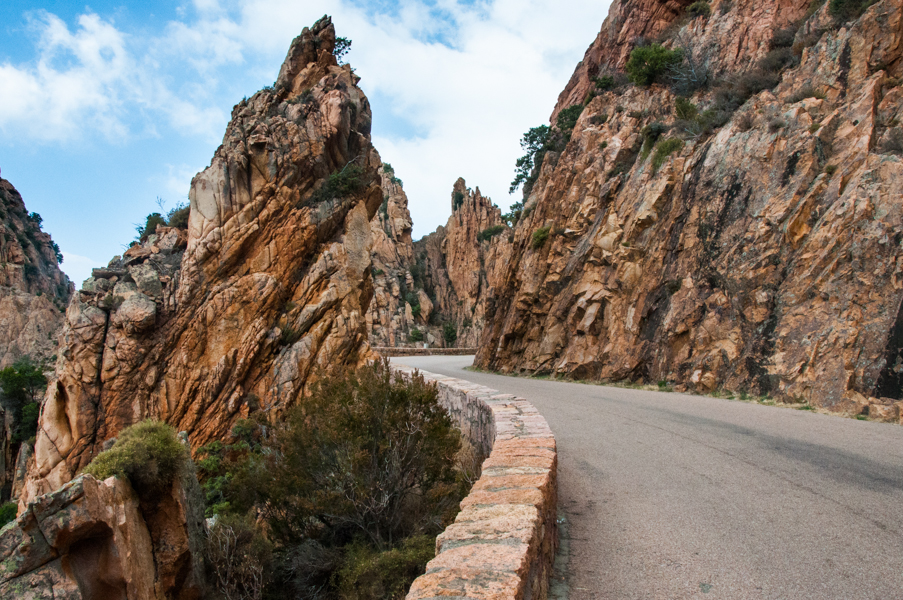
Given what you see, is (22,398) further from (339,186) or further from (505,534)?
(505,534)

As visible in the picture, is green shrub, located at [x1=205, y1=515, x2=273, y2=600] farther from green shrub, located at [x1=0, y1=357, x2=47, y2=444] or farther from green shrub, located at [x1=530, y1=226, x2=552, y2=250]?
green shrub, located at [x1=0, y1=357, x2=47, y2=444]

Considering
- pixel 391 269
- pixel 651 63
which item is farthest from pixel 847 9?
pixel 391 269

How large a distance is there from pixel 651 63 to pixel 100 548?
27.3 m

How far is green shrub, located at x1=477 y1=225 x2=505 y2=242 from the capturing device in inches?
2534

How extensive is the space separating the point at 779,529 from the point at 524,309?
61.5 feet

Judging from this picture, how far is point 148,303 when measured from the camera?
1825 cm

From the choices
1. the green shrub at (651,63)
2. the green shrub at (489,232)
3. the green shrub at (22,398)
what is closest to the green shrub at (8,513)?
the green shrub at (22,398)

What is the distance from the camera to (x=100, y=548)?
18.5 feet

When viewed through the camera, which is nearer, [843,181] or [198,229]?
[843,181]

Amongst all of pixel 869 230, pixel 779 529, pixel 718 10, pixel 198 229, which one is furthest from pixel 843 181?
pixel 198 229

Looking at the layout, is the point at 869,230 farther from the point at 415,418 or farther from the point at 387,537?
the point at 387,537

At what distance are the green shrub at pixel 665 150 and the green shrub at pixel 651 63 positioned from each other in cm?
876

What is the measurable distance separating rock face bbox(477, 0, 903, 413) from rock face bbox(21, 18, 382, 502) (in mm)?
8556

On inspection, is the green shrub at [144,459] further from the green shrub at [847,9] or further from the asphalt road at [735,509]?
the green shrub at [847,9]
